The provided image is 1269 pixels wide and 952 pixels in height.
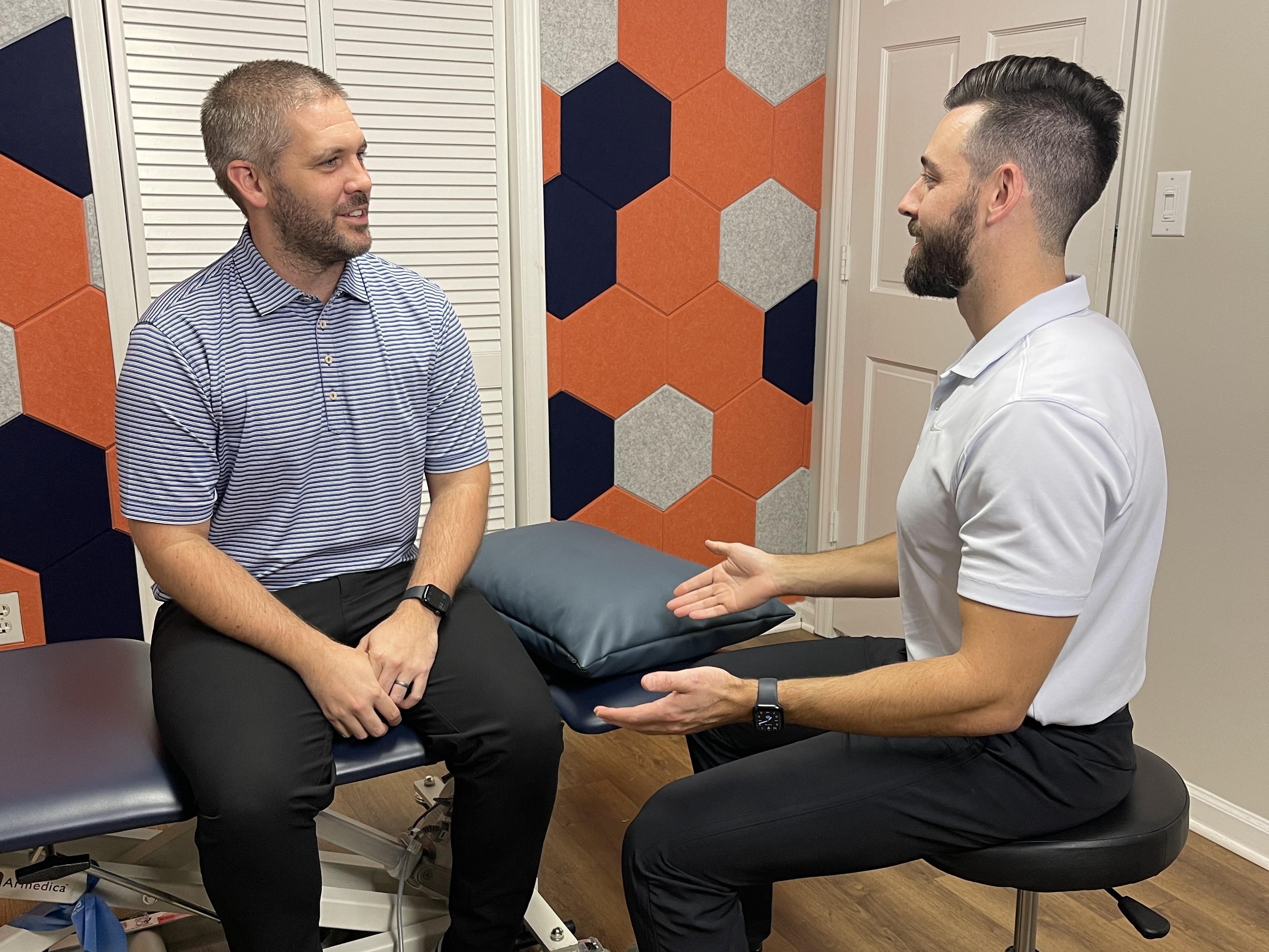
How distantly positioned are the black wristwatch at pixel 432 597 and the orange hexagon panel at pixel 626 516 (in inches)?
49.0

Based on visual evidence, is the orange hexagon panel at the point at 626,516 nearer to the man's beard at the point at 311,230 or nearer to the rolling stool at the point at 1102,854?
the man's beard at the point at 311,230

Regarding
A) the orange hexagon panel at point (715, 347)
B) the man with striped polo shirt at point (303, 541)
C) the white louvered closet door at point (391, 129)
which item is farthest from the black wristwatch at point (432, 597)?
the orange hexagon panel at point (715, 347)

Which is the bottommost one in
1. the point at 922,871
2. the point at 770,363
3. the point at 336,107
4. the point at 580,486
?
the point at 922,871

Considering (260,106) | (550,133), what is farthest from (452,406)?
(550,133)

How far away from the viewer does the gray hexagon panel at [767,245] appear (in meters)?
2.96

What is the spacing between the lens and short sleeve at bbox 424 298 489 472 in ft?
5.87

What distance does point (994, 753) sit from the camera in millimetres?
1280

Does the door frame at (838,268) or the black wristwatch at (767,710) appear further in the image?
the door frame at (838,268)

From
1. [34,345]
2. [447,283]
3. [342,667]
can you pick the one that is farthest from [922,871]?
[34,345]

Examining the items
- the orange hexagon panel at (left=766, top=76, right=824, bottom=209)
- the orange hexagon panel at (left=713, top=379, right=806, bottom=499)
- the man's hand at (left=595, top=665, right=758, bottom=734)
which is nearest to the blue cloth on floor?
the man's hand at (left=595, top=665, right=758, bottom=734)

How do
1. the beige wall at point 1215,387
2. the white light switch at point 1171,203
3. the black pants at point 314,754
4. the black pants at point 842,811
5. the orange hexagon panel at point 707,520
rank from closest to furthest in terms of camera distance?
1. the black pants at point 842,811
2. the black pants at point 314,754
3. the beige wall at point 1215,387
4. the white light switch at point 1171,203
5. the orange hexagon panel at point 707,520

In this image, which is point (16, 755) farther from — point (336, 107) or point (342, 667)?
point (336, 107)

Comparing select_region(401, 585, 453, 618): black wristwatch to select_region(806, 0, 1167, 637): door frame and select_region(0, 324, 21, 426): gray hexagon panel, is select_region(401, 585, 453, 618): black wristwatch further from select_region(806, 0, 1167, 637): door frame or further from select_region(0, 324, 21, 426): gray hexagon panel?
select_region(806, 0, 1167, 637): door frame

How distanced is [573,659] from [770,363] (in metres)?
1.66
